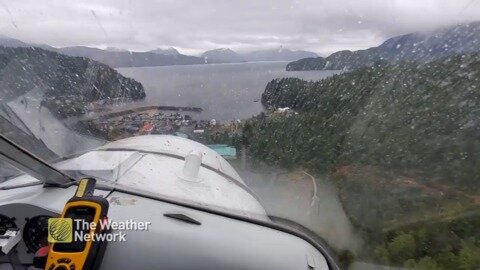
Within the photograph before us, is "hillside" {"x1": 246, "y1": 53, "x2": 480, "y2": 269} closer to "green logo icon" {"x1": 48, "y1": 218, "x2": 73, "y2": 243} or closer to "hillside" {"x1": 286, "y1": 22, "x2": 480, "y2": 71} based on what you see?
"hillside" {"x1": 286, "y1": 22, "x2": 480, "y2": 71}

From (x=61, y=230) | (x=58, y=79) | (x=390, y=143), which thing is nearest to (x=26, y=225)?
(x=61, y=230)

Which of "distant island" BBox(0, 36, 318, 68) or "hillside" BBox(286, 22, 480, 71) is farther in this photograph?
"hillside" BBox(286, 22, 480, 71)

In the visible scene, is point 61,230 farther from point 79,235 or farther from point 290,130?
point 290,130

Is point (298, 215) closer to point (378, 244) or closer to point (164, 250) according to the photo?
point (378, 244)

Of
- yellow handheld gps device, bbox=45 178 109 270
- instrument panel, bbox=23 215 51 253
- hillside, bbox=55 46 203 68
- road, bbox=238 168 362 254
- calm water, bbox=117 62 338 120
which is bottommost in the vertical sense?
road, bbox=238 168 362 254

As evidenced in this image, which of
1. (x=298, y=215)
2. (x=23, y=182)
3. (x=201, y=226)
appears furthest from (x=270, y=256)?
(x=23, y=182)

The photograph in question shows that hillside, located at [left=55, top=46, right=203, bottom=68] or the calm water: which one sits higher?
hillside, located at [left=55, top=46, right=203, bottom=68]

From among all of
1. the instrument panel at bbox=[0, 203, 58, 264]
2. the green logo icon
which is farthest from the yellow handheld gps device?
the instrument panel at bbox=[0, 203, 58, 264]
